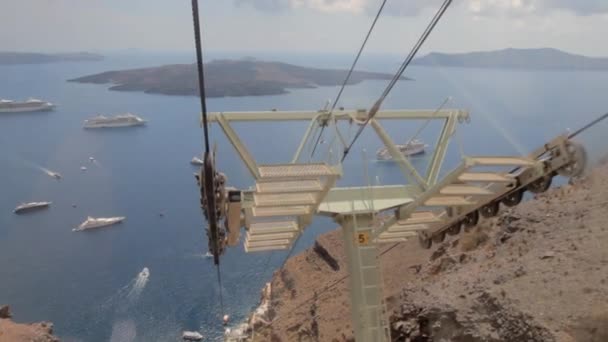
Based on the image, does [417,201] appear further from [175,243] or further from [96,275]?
[175,243]

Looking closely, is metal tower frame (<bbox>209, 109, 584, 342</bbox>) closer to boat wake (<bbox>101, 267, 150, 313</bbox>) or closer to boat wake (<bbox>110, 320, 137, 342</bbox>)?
boat wake (<bbox>110, 320, 137, 342</bbox>)

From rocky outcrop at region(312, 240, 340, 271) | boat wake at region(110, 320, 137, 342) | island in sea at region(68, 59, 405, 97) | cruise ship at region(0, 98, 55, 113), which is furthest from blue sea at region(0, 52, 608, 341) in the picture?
island in sea at region(68, 59, 405, 97)

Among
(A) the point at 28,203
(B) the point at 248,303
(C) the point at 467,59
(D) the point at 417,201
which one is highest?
(C) the point at 467,59

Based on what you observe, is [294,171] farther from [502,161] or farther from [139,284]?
[139,284]

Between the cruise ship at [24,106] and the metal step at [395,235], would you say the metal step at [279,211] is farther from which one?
the cruise ship at [24,106]

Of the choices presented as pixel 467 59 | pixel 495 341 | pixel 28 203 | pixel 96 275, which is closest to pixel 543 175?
pixel 495 341

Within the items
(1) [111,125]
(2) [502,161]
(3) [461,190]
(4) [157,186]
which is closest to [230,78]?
(1) [111,125]
